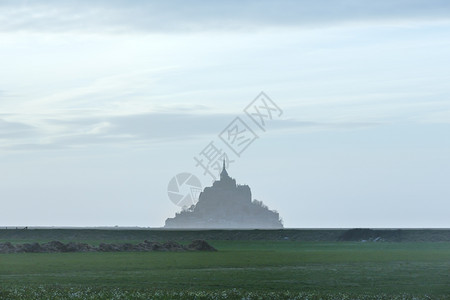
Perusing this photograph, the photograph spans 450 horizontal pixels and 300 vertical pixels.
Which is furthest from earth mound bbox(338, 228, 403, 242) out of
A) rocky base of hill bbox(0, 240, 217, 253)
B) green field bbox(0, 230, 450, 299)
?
green field bbox(0, 230, 450, 299)

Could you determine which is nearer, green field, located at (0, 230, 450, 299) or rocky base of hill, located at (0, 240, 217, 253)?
green field, located at (0, 230, 450, 299)

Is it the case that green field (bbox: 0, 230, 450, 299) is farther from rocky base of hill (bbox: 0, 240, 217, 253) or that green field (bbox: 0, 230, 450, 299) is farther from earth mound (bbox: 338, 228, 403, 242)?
earth mound (bbox: 338, 228, 403, 242)

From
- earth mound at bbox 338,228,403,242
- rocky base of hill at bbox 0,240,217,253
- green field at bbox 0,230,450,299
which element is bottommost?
green field at bbox 0,230,450,299

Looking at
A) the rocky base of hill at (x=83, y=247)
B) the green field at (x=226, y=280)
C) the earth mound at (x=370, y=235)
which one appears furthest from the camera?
the earth mound at (x=370, y=235)

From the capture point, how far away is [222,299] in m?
37.7

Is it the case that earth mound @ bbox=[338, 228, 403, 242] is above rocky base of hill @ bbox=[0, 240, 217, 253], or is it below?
above

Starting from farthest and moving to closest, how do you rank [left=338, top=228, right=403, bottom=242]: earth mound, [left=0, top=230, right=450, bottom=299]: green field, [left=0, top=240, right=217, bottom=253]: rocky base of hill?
[left=338, top=228, right=403, bottom=242]: earth mound < [left=0, top=240, right=217, bottom=253]: rocky base of hill < [left=0, top=230, right=450, bottom=299]: green field

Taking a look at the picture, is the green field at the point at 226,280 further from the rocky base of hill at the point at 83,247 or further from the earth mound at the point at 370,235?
the earth mound at the point at 370,235

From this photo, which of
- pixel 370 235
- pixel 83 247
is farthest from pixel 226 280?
pixel 370 235

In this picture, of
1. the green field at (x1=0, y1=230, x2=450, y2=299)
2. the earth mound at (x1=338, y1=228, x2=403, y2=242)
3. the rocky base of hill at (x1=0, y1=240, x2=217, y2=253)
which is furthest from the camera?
the earth mound at (x1=338, y1=228, x2=403, y2=242)

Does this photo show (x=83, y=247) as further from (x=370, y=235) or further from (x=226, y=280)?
(x=370, y=235)

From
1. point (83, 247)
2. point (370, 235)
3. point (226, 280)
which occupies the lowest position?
point (226, 280)

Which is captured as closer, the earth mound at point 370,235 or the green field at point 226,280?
the green field at point 226,280

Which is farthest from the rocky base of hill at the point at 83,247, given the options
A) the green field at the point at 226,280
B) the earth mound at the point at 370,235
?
the earth mound at the point at 370,235
